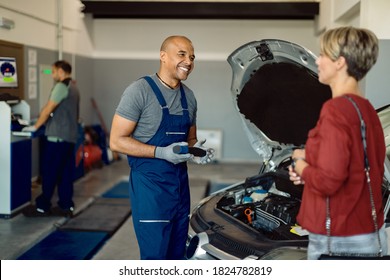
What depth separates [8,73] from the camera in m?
4.74

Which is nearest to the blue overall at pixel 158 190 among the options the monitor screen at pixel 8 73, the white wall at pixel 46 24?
the monitor screen at pixel 8 73

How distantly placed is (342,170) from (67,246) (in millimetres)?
2981

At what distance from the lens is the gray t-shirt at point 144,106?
7.17 feet

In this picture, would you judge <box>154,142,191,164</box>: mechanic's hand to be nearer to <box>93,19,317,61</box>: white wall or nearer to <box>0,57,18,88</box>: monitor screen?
<box>0,57,18,88</box>: monitor screen

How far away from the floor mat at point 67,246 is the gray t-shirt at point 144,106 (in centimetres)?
174

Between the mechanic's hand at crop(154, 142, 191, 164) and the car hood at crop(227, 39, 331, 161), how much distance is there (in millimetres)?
510

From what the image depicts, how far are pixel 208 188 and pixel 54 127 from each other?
8.13ft

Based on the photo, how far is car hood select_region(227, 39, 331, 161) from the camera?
2.24 meters

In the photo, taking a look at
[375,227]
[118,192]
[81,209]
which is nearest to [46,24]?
[118,192]

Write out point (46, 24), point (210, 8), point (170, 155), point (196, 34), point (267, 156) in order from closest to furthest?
point (170, 155)
point (267, 156)
point (46, 24)
point (210, 8)
point (196, 34)

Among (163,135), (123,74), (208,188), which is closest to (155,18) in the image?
(123,74)

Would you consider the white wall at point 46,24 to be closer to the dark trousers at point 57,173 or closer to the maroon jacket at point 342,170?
the dark trousers at point 57,173

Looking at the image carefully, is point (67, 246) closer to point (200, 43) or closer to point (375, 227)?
point (375, 227)

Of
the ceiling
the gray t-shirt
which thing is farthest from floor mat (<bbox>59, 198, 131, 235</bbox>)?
the ceiling
